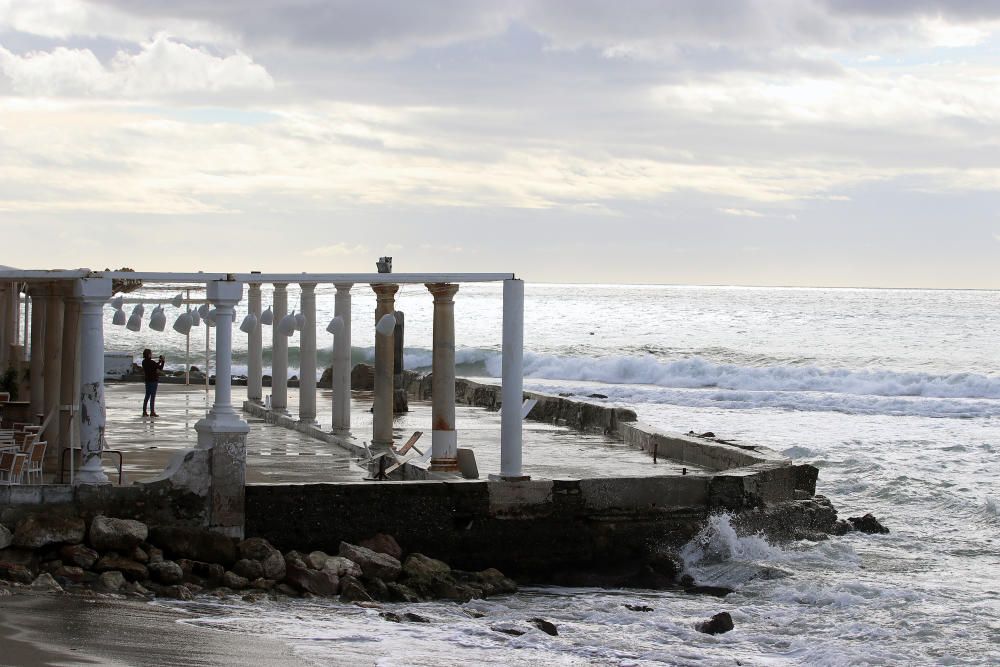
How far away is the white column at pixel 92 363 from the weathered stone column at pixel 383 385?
4650mm

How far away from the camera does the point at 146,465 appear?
1577 centimetres

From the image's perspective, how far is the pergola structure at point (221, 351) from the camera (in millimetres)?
13227

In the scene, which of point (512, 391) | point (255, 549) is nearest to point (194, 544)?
point (255, 549)

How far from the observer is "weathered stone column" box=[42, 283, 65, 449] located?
50.0ft

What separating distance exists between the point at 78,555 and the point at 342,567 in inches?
94.3

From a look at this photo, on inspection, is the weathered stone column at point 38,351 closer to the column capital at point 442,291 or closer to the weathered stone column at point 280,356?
the column capital at point 442,291

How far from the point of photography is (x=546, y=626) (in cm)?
1152

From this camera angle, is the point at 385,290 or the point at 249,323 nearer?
the point at 385,290

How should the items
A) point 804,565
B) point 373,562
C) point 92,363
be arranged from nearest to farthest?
point 373,562
point 92,363
point 804,565

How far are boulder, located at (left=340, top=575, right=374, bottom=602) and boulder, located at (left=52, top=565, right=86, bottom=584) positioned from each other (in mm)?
2308

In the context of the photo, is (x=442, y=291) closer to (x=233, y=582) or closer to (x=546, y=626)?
(x=233, y=582)

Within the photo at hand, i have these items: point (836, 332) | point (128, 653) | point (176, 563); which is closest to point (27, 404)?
point (176, 563)

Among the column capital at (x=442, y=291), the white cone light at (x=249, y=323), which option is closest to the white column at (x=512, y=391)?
the column capital at (x=442, y=291)

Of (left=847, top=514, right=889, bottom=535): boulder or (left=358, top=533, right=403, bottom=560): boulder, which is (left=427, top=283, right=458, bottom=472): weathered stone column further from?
(left=847, top=514, right=889, bottom=535): boulder
